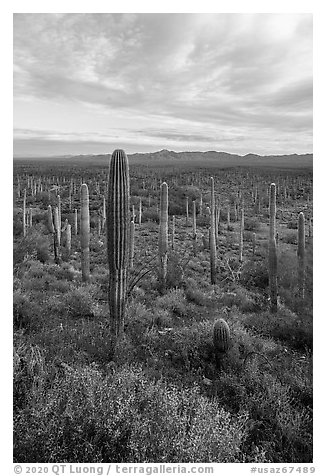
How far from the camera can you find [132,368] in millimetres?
4234

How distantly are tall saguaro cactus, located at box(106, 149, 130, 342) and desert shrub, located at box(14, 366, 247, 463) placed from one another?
187 centimetres

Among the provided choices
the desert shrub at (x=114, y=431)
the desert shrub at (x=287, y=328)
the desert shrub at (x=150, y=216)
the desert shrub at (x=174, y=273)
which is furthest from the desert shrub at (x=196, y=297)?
the desert shrub at (x=150, y=216)

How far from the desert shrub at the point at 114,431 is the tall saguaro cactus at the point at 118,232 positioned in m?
1.87

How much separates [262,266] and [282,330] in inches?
243

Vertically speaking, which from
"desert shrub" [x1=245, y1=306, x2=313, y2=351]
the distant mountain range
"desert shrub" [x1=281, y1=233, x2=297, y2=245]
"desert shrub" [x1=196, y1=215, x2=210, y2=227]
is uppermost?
the distant mountain range

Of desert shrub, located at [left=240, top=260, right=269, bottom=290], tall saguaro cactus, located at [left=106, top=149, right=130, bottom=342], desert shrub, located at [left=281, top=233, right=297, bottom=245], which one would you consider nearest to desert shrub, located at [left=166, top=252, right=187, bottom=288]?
desert shrub, located at [left=240, top=260, right=269, bottom=290]

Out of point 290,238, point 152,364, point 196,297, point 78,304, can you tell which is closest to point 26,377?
point 152,364

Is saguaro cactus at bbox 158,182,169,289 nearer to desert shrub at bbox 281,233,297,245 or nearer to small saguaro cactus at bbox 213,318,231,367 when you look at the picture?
small saguaro cactus at bbox 213,318,231,367

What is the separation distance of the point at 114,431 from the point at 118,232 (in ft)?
9.28

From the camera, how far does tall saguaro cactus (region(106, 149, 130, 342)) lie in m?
5.25

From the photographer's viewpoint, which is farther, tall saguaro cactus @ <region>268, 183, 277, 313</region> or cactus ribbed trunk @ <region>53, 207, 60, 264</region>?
cactus ribbed trunk @ <region>53, 207, 60, 264</region>

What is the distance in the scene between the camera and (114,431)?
298 cm
